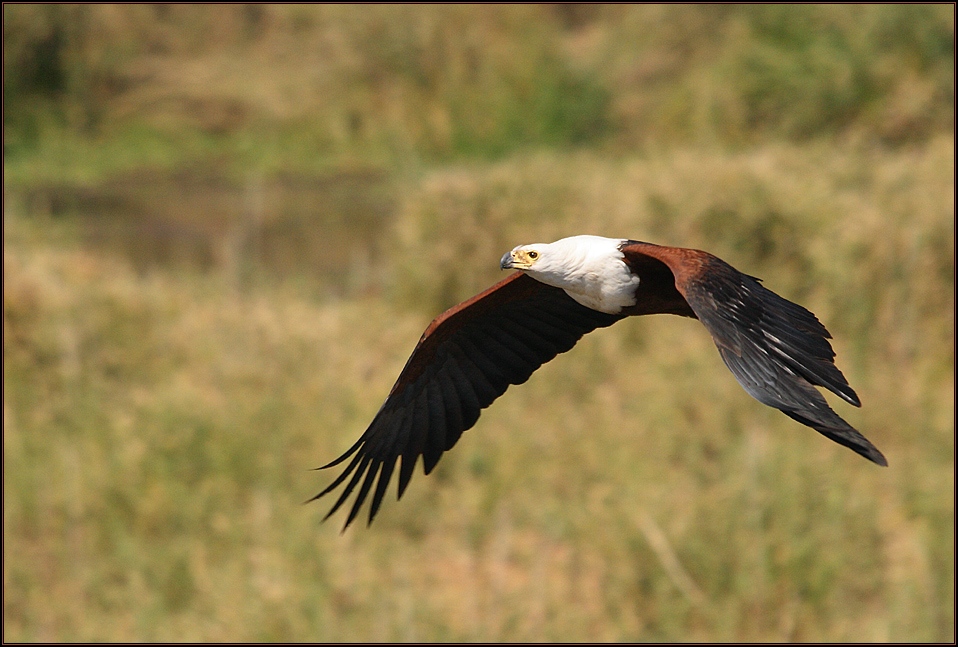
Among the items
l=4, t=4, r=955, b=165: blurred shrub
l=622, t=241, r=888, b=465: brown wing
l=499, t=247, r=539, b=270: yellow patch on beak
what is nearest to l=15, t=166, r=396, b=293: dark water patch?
l=4, t=4, r=955, b=165: blurred shrub

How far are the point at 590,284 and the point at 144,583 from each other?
13.5 ft

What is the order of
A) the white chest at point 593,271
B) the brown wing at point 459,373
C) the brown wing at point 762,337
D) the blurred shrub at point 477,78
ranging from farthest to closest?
the blurred shrub at point 477,78 → the brown wing at point 459,373 → the white chest at point 593,271 → the brown wing at point 762,337

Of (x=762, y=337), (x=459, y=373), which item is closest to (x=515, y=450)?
(x=459, y=373)

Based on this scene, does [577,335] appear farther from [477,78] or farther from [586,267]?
[477,78]

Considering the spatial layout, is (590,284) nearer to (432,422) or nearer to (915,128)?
(432,422)

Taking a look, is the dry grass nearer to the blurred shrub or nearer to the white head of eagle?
the white head of eagle

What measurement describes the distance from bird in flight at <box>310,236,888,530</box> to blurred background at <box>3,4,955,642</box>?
5.57ft

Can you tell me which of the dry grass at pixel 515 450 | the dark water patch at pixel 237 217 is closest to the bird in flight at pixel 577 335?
the dry grass at pixel 515 450

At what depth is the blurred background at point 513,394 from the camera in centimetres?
589

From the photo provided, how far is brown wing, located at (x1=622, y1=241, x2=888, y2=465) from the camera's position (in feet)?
8.63

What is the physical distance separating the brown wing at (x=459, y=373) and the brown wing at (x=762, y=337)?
0.94 meters

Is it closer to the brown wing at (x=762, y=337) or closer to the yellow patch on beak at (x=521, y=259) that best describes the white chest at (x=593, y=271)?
the yellow patch on beak at (x=521, y=259)

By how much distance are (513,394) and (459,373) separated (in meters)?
3.59

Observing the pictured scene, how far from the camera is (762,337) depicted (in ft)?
9.27
